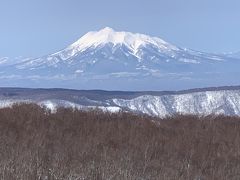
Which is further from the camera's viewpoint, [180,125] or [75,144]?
[180,125]

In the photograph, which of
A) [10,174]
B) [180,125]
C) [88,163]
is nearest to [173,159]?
[88,163]

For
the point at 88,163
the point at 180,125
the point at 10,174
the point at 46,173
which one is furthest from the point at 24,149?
the point at 180,125

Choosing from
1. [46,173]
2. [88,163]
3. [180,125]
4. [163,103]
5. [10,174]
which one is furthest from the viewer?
[163,103]

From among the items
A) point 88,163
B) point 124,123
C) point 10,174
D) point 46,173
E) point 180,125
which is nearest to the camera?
point 10,174

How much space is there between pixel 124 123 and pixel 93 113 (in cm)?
101

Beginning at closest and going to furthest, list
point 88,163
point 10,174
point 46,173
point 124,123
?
point 10,174 → point 46,173 → point 88,163 → point 124,123

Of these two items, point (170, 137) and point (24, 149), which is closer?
point (24, 149)

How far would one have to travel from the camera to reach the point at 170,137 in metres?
12.0

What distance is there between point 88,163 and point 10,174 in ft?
7.30

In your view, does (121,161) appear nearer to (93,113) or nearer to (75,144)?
(75,144)

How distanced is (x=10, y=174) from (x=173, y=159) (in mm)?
4678

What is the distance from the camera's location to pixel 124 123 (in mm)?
12781

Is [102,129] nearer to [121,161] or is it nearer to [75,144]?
[75,144]

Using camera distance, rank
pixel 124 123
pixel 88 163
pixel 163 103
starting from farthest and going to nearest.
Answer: pixel 163 103 < pixel 124 123 < pixel 88 163
